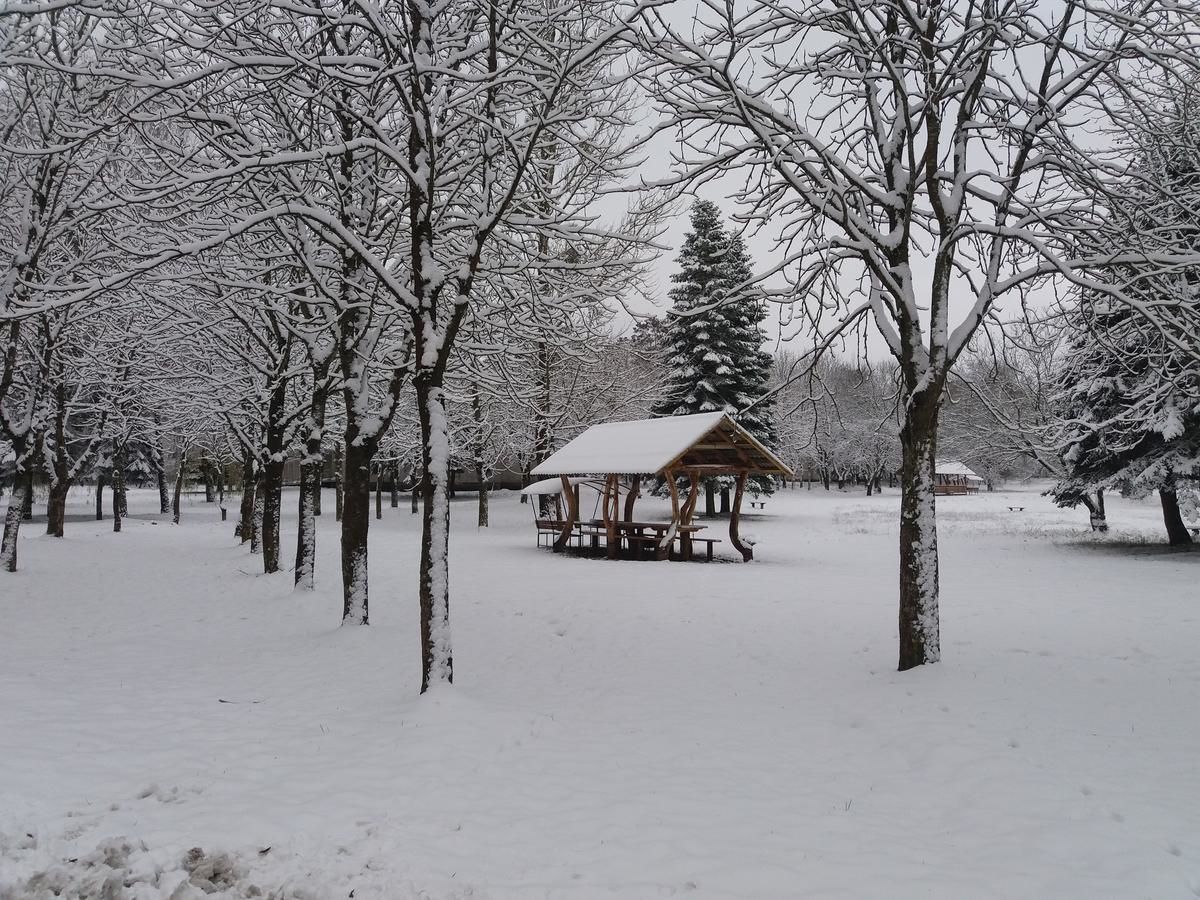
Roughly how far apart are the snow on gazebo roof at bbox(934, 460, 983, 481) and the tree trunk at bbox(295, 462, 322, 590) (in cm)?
6142

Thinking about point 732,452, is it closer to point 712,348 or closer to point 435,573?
point 712,348

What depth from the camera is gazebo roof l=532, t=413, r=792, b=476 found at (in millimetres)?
17562

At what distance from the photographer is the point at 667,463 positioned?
1709 centimetres

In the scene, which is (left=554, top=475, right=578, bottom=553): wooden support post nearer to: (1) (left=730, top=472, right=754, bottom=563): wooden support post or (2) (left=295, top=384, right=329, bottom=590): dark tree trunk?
(1) (left=730, top=472, right=754, bottom=563): wooden support post

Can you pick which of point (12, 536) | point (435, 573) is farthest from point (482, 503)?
point (435, 573)

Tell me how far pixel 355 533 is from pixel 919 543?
683 centimetres

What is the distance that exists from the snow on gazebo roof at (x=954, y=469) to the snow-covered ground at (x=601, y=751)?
5675 cm

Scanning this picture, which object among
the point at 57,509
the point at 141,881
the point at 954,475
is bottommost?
the point at 141,881

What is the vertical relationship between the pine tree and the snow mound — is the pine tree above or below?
A: above

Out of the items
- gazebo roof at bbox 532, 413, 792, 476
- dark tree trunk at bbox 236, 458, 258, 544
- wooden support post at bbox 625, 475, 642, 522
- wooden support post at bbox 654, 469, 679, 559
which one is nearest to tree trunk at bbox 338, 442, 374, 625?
gazebo roof at bbox 532, 413, 792, 476

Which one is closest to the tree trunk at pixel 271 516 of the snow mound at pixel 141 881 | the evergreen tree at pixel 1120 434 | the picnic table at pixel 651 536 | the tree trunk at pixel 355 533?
A: the tree trunk at pixel 355 533

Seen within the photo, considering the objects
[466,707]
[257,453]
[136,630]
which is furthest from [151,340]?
[466,707]

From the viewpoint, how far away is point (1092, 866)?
392cm

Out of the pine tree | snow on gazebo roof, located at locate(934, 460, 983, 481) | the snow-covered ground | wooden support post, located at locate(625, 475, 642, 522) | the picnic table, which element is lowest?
the snow-covered ground
